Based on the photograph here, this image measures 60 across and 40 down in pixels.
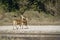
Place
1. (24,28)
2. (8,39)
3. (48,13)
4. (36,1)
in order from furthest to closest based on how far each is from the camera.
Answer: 1. (36,1)
2. (48,13)
3. (24,28)
4. (8,39)

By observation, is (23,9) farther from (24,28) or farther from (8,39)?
(8,39)

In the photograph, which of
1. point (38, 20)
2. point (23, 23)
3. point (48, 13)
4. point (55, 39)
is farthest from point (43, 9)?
point (55, 39)

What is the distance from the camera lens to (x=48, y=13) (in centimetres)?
2831

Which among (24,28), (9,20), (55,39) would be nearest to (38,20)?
(9,20)

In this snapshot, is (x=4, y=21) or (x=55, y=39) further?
(x=4, y=21)

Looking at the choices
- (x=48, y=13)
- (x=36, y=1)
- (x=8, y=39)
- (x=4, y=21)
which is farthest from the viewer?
(x=36, y=1)

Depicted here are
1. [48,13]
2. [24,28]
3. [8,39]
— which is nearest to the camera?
[8,39]

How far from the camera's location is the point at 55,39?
12.4m

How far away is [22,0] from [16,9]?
4.12ft

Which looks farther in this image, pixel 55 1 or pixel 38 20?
pixel 55 1

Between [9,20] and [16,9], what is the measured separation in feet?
19.7

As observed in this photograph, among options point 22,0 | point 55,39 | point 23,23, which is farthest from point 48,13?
point 55,39

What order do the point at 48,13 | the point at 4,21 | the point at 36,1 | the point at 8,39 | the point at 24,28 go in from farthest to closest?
Result: the point at 36,1 < the point at 48,13 < the point at 4,21 < the point at 24,28 < the point at 8,39

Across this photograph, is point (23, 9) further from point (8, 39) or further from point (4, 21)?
point (8, 39)
